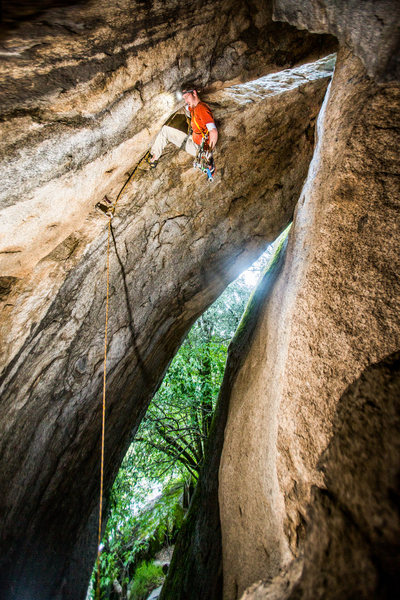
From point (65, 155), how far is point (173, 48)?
5.64 feet

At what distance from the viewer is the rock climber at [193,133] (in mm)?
3655

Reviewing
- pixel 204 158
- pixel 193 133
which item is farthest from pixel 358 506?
pixel 193 133

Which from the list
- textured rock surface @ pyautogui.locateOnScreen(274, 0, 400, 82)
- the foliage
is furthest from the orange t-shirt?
the foliage

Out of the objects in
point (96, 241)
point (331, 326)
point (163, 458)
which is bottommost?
point (331, 326)

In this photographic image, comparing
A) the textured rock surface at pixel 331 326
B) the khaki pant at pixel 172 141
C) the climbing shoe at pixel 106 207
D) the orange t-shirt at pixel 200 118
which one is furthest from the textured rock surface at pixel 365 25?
the climbing shoe at pixel 106 207

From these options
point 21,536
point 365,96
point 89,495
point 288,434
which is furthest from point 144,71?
point 89,495

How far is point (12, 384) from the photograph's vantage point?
3352mm

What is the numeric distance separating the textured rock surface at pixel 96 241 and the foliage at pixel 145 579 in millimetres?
5333

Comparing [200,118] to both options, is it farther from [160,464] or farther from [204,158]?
[160,464]

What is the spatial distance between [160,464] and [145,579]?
4.36 meters

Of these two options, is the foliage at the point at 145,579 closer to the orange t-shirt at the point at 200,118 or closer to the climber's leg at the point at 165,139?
the climber's leg at the point at 165,139

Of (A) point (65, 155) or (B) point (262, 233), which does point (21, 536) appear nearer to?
(A) point (65, 155)

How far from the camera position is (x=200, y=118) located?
3717 millimetres

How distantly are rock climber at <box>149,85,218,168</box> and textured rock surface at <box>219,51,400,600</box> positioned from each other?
1.55m
